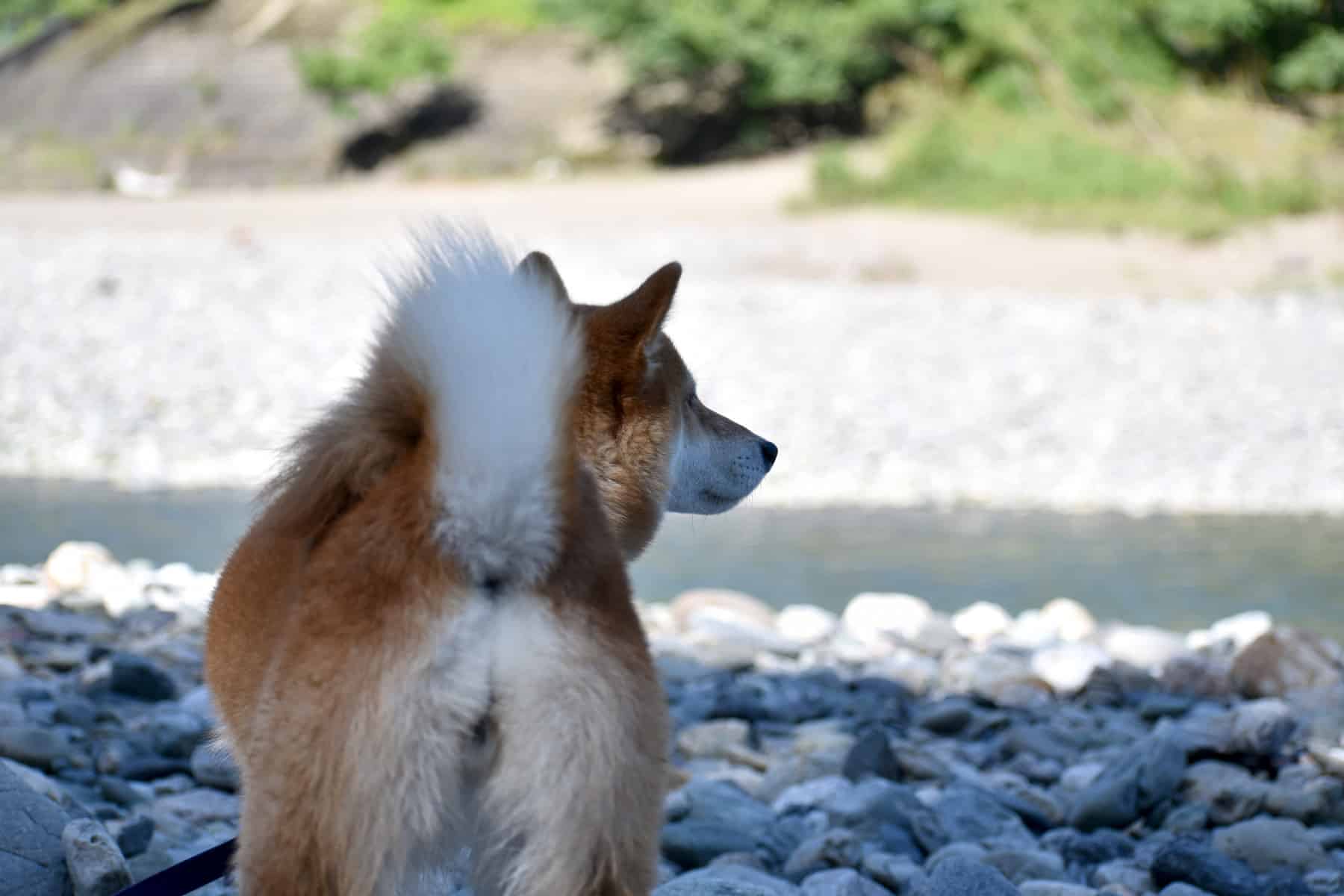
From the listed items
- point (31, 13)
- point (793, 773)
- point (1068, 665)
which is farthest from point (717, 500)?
point (31, 13)

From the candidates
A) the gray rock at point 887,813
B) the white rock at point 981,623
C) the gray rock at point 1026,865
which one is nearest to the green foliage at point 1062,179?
the white rock at point 981,623

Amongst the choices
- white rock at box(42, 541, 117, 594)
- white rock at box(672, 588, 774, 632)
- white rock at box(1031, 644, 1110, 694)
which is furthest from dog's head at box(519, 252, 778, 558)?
white rock at box(42, 541, 117, 594)

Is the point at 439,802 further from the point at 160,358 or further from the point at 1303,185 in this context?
the point at 1303,185

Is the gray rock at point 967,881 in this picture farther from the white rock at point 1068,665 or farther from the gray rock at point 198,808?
the white rock at point 1068,665

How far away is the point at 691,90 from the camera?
97.9ft

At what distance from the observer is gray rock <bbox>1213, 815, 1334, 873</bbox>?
4145mm

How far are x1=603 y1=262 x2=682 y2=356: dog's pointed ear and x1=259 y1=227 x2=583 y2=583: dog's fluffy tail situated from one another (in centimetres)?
32

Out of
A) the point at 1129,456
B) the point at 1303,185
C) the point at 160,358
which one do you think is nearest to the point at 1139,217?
the point at 1303,185

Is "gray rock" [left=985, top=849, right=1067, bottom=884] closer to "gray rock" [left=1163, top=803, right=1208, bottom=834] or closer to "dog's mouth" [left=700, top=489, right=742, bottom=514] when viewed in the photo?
"gray rock" [left=1163, top=803, right=1208, bottom=834]

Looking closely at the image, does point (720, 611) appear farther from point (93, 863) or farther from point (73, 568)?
point (93, 863)

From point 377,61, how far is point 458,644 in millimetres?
28911

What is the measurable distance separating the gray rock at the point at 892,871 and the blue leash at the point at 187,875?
164 centimetres

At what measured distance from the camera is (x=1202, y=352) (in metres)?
13.8

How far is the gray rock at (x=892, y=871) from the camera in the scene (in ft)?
12.6
